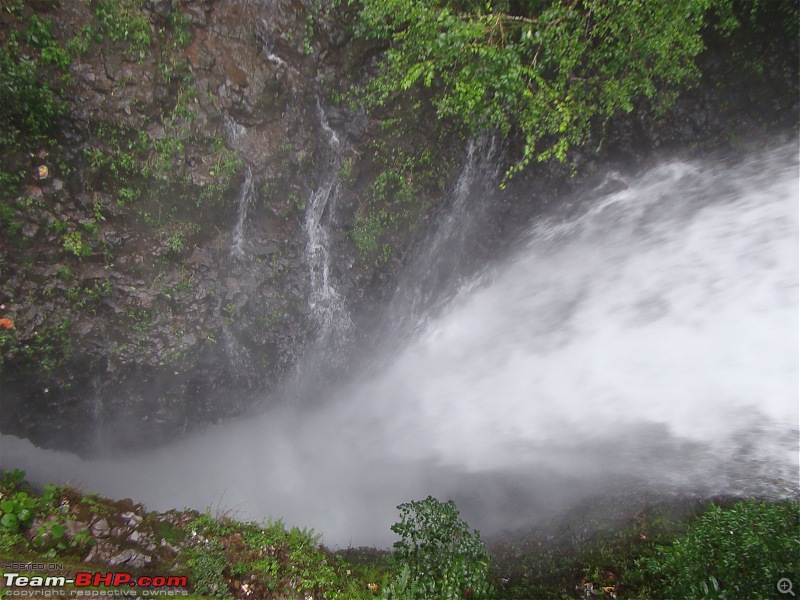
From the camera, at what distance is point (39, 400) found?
777 centimetres

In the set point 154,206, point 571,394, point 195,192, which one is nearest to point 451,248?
point 571,394

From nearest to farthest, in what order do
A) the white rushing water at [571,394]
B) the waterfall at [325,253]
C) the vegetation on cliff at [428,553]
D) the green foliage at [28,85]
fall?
the vegetation on cliff at [428,553] < the green foliage at [28,85] < the white rushing water at [571,394] < the waterfall at [325,253]

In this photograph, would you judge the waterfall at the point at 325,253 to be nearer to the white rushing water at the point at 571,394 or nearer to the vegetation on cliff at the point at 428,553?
the white rushing water at the point at 571,394

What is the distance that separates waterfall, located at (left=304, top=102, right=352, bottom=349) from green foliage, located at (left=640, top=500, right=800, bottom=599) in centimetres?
678

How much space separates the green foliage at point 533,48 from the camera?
5508mm

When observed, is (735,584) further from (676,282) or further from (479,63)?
(479,63)

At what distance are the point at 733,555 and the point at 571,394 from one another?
3.20 m

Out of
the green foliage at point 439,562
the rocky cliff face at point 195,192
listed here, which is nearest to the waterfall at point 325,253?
the rocky cliff face at point 195,192

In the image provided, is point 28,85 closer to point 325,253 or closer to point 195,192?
point 195,192

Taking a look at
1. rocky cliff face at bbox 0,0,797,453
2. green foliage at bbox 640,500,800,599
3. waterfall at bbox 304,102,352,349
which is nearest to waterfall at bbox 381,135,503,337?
rocky cliff face at bbox 0,0,797,453

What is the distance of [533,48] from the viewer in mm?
6418

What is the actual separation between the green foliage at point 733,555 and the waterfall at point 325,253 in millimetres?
6782

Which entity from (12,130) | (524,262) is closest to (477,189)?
(524,262)

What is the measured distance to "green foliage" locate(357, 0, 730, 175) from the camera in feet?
18.1
